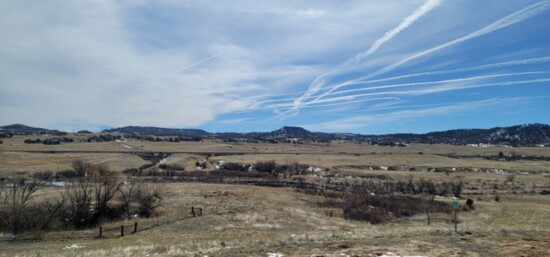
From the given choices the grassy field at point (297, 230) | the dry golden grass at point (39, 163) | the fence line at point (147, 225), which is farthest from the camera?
the dry golden grass at point (39, 163)

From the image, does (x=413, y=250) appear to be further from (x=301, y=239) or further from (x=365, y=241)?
(x=301, y=239)

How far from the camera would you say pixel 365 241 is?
19547 mm

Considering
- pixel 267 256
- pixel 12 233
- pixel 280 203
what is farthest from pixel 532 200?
pixel 12 233

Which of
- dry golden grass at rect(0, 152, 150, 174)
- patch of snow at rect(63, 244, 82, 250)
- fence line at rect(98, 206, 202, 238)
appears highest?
dry golden grass at rect(0, 152, 150, 174)

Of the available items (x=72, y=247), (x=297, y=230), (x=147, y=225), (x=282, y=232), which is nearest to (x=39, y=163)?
(x=147, y=225)

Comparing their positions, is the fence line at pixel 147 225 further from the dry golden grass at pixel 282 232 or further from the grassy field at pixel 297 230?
the dry golden grass at pixel 282 232

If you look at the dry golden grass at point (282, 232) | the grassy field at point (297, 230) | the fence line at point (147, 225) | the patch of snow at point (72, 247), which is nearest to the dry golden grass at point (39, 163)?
the grassy field at point (297, 230)

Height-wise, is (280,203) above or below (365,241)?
below

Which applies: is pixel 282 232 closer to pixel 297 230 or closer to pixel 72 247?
pixel 297 230

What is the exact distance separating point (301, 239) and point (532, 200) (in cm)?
5564

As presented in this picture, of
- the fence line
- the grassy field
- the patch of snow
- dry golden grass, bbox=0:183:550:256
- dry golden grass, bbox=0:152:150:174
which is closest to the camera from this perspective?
the grassy field

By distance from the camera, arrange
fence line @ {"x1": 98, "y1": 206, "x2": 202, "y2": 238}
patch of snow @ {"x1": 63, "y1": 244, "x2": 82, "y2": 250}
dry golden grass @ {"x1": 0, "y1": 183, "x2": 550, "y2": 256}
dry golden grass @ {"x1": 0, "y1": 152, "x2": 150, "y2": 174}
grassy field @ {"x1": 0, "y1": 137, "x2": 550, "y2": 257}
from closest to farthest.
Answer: grassy field @ {"x1": 0, "y1": 137, "x2": 550, "y2": 257}
dry golden grass @ {"x1": 0, "y1": 183, "x2": 550, "y2": 256}
patch of snow @ {"x1": 63, "y1": 244, "x2": 82, "y2": 250}
fence line @ {"x1": 98, "y1": 206, "x2": 202, "y2": 238}
dry golden grass @ {"x1": 0, "y1": 152, "x2": 150, "y2": 174}

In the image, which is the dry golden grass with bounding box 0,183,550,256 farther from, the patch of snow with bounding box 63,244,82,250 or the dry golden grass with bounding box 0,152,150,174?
the dry golden grass with bounding box 0,152,150,174

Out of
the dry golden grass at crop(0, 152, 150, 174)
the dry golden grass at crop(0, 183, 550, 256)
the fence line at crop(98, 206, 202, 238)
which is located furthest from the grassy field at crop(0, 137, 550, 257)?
the dry golden grass at crop(0, 152, 150, 174)
